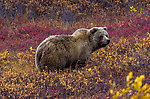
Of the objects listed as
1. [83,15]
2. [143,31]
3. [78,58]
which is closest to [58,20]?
[83,15]

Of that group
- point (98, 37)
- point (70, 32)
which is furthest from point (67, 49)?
point (70, 32)

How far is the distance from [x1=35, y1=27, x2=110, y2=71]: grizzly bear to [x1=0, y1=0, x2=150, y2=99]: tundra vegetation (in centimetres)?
33

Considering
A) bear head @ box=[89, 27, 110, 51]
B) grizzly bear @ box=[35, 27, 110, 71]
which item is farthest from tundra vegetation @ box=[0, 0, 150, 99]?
bear head @ box=[89, 27, 110, 51]

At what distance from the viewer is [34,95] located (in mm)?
5543

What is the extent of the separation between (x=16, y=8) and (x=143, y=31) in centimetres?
916

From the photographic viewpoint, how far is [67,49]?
745 centimetres

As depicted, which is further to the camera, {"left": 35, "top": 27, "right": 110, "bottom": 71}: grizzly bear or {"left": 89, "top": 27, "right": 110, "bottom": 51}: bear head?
{"left": 89, "top": 27, "right": 110, "bottom": 51}: bear head

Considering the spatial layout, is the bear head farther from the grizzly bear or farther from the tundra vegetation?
the tundra vegetation

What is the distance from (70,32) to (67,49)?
617 centimetres

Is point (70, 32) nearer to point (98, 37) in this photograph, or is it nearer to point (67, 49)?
point (98, 37)

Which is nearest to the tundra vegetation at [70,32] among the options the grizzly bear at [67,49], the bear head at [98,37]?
the grizzly bear at [67,49]

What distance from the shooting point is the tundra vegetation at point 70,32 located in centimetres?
576

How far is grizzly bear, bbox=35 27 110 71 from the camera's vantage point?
7.23 meters

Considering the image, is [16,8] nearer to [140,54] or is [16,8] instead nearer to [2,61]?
[2,61]
